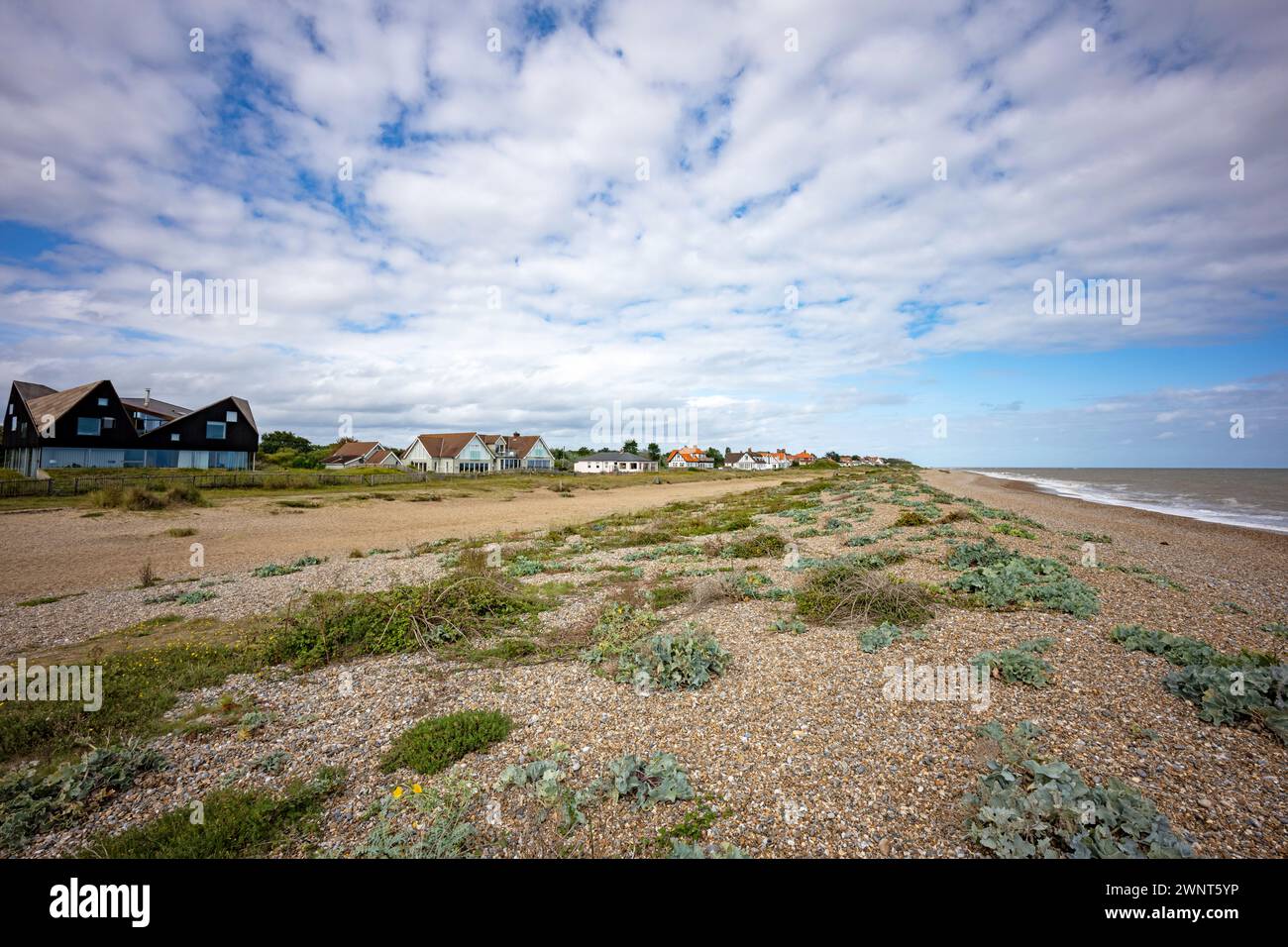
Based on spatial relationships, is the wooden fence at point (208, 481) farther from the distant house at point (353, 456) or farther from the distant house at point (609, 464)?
the distant house at point (609, 464)

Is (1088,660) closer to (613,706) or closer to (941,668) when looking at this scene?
(941,668)

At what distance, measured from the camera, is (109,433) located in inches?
1720

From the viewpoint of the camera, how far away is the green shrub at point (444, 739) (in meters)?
5.54

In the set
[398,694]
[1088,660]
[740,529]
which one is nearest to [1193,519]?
[740,529]

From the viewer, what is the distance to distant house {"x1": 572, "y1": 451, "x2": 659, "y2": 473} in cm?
11812

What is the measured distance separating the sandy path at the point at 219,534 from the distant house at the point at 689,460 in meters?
96.9

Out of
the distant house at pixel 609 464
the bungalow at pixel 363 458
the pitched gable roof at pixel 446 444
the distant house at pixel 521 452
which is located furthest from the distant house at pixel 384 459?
the distant house at pixel 609 464

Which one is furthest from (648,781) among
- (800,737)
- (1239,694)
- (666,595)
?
(666,595)

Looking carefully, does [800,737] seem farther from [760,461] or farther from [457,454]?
[760,461]

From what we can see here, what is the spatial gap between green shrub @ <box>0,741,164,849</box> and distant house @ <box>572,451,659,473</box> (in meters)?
110

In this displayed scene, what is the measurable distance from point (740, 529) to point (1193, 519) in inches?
1112

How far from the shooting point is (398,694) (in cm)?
743

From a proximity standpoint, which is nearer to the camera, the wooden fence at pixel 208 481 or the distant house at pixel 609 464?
the wooden fence at pixel 208 481
